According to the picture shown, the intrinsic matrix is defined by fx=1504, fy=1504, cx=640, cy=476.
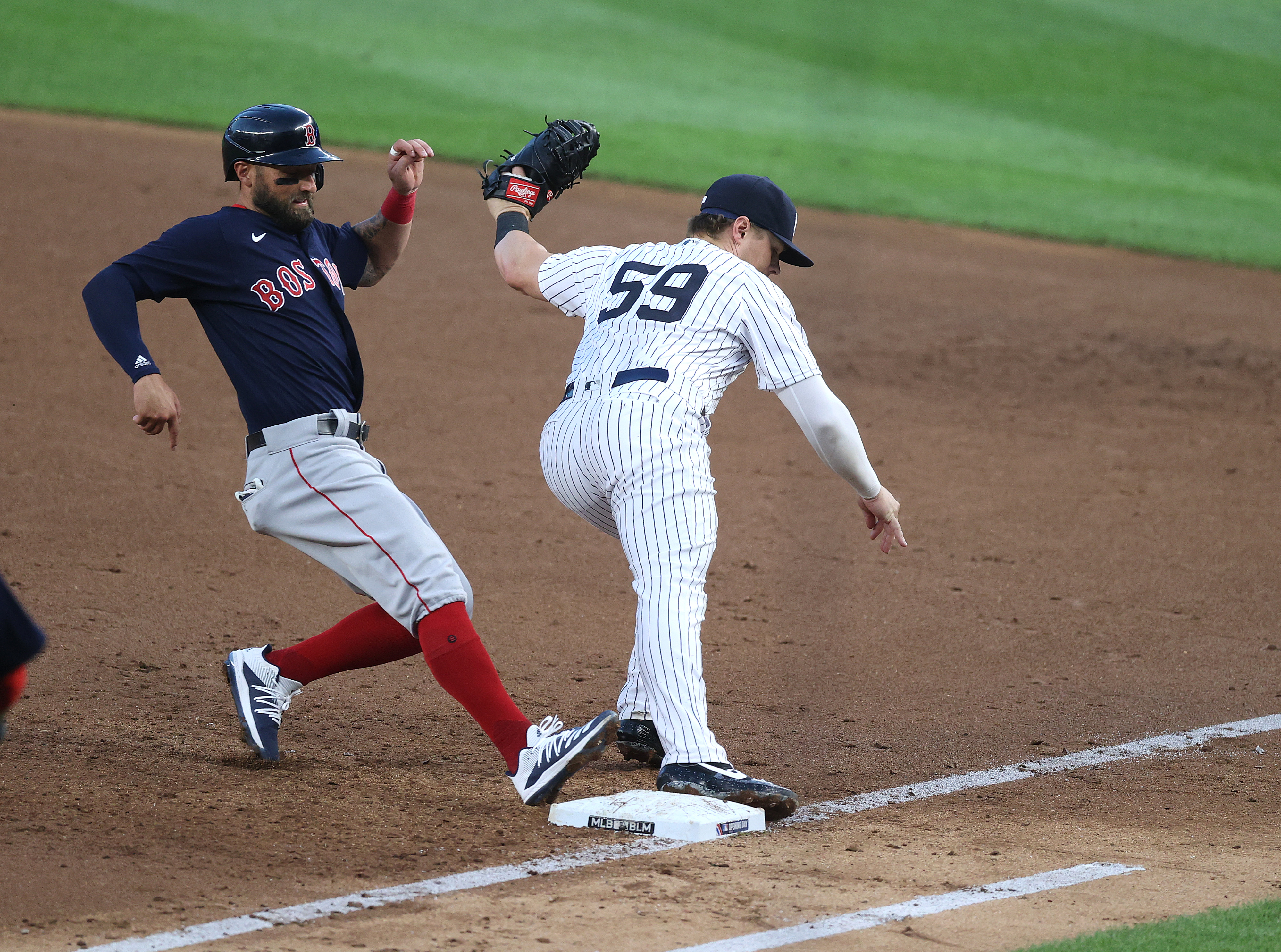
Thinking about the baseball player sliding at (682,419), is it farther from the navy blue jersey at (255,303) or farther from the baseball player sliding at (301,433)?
the navy blue jersey at (255,303)

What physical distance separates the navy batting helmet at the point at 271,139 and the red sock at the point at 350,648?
3.92 ft

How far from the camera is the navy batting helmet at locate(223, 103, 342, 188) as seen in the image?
3873 millimetres

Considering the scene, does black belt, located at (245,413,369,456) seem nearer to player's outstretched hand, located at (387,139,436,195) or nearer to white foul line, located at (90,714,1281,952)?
player's outstretched hand, located at (387,139,436,195)

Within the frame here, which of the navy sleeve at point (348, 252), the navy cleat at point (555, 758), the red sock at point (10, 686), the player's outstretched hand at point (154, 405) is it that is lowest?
the navy cleat at point (555, 758)

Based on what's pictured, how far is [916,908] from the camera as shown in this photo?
3158mm

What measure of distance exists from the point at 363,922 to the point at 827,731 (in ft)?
6.23

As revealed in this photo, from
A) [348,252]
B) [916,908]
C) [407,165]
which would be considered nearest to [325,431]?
[348,252]

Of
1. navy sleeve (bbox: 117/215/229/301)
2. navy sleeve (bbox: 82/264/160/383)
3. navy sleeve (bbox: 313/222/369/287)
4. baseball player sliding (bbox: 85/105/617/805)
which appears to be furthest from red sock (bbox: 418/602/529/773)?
navy sleeve (bbox: 313/222/369/287)

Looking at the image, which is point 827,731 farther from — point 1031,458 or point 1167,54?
point 1167,54

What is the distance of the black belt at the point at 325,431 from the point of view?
382 cm

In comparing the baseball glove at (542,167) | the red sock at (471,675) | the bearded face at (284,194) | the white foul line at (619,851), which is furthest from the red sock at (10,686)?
the baseball glove at (542,167)

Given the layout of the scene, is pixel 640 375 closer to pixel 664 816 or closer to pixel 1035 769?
pixel 664 816

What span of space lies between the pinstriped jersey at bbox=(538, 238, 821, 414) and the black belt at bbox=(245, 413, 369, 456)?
23.2 inches

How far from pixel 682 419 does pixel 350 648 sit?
3.61 feet
